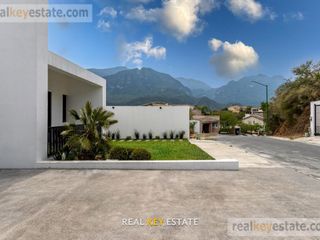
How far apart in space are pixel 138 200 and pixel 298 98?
33833mm

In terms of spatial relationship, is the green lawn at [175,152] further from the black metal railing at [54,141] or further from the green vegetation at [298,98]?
the green vegetation at [298,98]

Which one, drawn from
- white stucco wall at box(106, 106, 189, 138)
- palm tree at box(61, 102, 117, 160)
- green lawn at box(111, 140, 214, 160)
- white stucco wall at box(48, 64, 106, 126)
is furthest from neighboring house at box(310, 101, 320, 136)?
palm tree at box(61, 102, 117, 160)

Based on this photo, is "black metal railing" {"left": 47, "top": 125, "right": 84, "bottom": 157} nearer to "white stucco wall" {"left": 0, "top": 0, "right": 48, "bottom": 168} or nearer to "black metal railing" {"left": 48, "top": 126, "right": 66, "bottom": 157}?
"black metal railing" {"left": 48, "top": 126, "right": 66, "bottom": 157}

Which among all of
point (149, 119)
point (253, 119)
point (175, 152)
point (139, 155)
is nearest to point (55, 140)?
point (139, 155)

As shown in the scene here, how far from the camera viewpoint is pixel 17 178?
7.38m

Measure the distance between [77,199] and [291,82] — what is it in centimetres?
Result: 3894

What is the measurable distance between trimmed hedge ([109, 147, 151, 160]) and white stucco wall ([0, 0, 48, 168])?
2636 millimetres

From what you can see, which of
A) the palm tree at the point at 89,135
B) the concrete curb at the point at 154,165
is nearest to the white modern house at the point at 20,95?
the concrete curb at the point at 154,165

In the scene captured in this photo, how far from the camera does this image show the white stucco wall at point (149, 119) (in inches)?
845

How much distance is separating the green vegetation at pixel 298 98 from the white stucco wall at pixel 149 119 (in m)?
19.2

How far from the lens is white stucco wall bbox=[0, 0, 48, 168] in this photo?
855 centimetres

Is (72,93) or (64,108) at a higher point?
(72,93)

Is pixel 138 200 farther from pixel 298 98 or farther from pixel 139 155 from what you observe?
pixel 298 98

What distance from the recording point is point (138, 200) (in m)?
5.55
